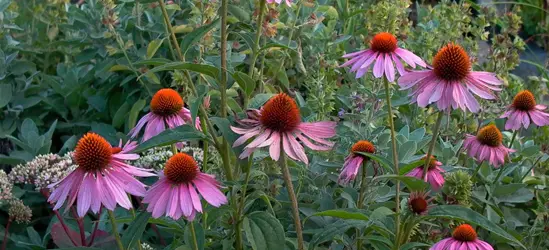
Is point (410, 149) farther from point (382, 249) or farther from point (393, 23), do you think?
point (393, 23)

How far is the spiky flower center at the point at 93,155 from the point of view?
Result: 131 centimetres

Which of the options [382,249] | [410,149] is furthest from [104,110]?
[382,249]

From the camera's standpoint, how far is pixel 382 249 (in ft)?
4.97

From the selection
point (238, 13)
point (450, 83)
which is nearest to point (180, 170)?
point (450, 83)

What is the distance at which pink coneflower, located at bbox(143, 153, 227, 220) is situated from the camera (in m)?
1.30

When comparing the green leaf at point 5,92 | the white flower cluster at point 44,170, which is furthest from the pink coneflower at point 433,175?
the green leaf at point 5,92

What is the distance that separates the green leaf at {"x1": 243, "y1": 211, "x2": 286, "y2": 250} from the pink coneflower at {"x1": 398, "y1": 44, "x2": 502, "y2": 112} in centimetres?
33

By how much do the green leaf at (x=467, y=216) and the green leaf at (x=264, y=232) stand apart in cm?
27

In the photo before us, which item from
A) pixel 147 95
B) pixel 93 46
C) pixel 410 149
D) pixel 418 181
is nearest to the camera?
pixel 418 181

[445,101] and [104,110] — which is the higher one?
[445,101]

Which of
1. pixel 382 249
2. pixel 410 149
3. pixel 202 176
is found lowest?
pixel 382 249

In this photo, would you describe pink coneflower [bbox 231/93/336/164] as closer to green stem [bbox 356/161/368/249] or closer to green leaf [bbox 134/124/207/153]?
green leaf [bbox 134/124/207/153]

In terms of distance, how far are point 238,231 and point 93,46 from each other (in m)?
1.50

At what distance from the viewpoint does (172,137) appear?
1.34 m
